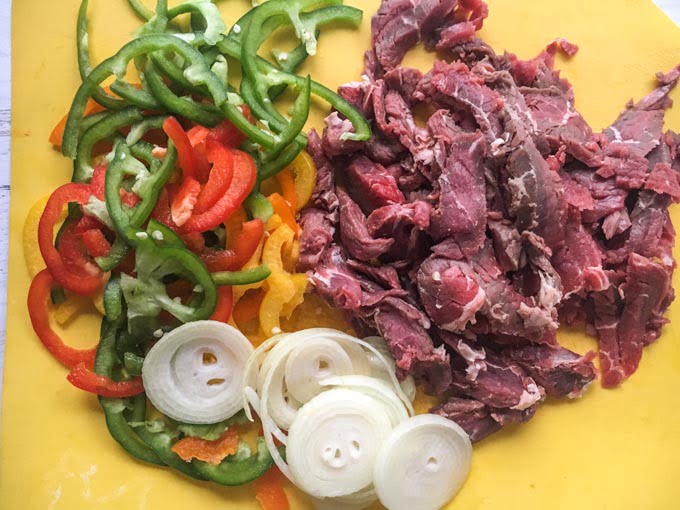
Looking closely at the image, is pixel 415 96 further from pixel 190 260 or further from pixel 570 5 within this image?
pixel 190 260

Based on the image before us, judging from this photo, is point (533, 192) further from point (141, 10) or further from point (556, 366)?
point (141, 10)

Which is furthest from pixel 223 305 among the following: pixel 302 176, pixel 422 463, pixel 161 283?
pixel 422 463

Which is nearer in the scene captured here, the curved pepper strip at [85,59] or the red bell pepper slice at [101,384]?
the red bell pepper slice at [101,384]

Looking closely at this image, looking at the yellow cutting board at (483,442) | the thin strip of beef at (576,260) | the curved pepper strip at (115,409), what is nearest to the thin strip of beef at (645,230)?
the thin strip of beef at (576,260)

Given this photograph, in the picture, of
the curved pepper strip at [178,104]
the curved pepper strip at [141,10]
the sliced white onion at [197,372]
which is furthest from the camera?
the curved pepper strip at [141,10]

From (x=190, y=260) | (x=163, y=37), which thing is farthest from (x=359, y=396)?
(x=163, y=37)

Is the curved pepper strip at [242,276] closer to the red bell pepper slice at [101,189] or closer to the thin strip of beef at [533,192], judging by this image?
the red bell pepper slice at [101,189]
